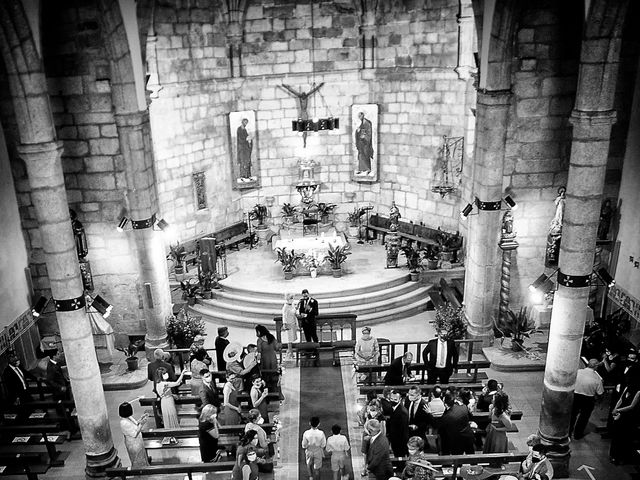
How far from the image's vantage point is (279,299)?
17.4 m

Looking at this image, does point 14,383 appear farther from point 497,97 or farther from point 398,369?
point 497,97

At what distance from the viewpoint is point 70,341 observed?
1070 cm

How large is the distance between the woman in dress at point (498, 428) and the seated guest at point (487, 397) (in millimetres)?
824

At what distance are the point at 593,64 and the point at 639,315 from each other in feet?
21.3

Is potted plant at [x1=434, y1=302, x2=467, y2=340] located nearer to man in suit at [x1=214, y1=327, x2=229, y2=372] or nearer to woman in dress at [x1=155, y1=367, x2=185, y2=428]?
man in suit at [x1=214, y1=327, x2=229, y2=372]

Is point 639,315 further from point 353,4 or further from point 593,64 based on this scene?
point 353,4

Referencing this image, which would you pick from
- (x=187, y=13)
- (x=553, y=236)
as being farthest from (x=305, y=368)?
(x=187, y=13)

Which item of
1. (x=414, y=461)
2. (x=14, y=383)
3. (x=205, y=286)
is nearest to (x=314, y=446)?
(x=414, y=461)

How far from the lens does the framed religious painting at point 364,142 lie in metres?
21.6

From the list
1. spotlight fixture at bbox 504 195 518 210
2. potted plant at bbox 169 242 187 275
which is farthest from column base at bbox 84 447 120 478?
spotlight fixture at bbox 504 195 518 210

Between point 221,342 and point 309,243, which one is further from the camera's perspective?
point 309,243

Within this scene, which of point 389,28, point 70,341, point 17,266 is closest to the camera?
point 70,341

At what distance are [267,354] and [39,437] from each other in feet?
14.9

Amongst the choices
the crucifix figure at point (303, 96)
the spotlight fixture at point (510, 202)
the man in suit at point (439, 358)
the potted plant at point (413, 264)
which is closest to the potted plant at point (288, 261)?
the potted plant at point (413, 264)
